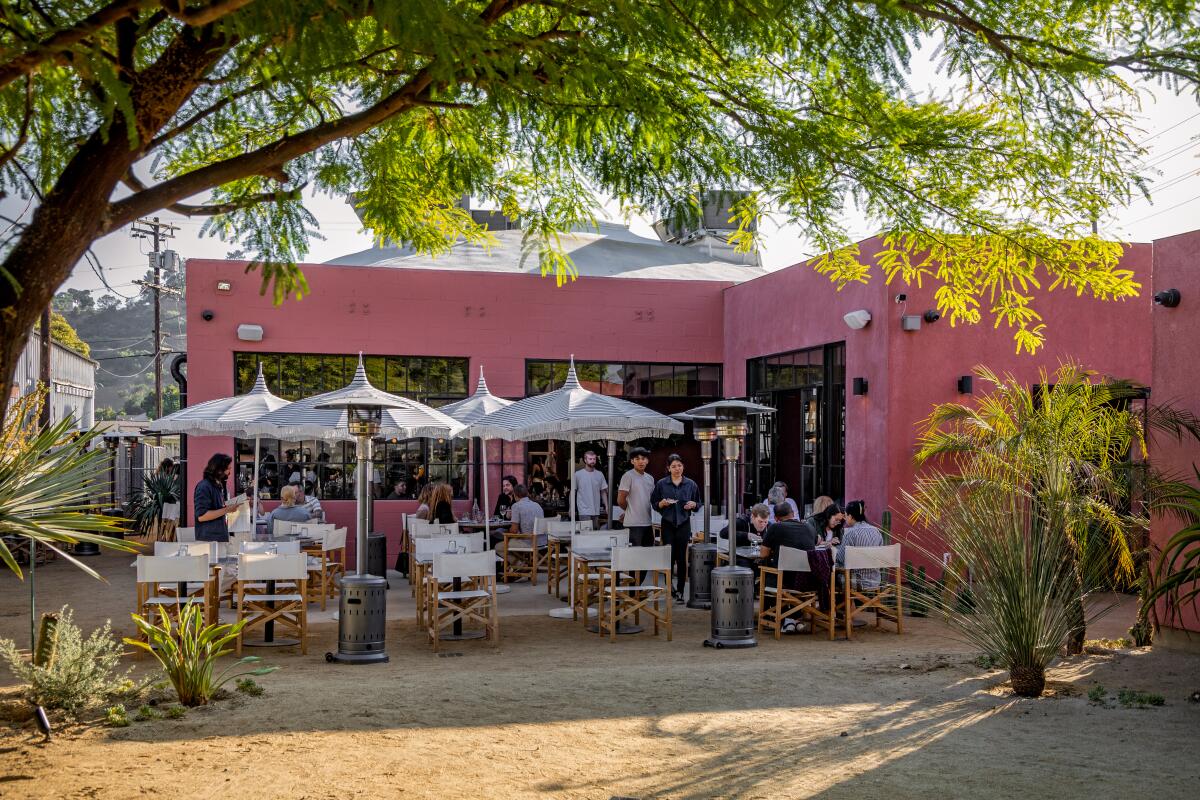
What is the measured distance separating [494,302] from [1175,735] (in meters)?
11.3

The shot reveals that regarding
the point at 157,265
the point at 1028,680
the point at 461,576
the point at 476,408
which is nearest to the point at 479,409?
the point at 476,408

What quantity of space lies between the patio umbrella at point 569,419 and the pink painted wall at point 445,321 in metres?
3.90

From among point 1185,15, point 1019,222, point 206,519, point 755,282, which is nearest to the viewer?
point 1185,15

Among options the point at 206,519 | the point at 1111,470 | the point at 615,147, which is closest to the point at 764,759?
the point at 615,147

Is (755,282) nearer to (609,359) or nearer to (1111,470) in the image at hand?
(609,359)

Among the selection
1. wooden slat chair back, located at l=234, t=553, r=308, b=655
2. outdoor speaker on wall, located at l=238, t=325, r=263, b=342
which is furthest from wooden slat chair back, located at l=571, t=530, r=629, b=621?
outdoor speaker on wall, located at l=238, t=325, r=263, b=342

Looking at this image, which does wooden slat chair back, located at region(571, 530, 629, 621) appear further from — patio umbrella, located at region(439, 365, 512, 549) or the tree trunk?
the tree trunk

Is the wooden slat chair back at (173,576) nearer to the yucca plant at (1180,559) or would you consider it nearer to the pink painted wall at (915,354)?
the yucca plant at (1180,559)

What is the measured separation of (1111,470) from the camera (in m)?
8.51

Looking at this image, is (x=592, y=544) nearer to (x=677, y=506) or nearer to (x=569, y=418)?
(x=569, y=418)

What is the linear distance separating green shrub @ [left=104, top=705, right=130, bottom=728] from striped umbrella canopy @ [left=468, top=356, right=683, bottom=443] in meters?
5.26

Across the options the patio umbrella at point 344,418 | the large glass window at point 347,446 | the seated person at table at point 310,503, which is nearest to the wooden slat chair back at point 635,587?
the patio umbrella at point 344,418

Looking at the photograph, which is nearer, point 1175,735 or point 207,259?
point 1175,735

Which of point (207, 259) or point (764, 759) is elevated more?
point (207, 259)
